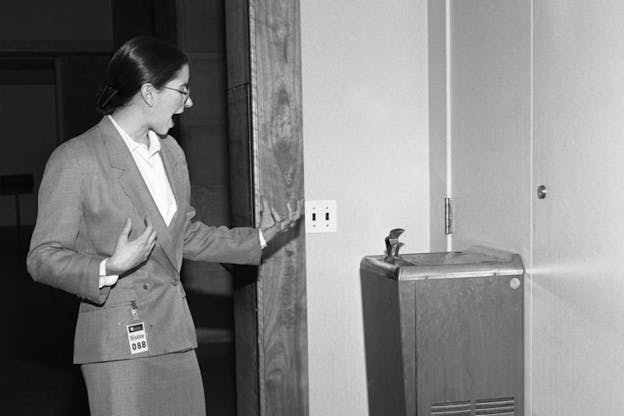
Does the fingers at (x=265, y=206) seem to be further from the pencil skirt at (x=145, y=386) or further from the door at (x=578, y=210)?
the door at (x=578, y=210)

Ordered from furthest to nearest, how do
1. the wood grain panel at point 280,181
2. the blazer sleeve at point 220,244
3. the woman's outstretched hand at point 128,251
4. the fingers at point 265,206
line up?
the wood grain panel at point 280,181
the fingers at point 265,206
the blazer sleeve at point 220,244
the woman's outstretched hand at point 128,251

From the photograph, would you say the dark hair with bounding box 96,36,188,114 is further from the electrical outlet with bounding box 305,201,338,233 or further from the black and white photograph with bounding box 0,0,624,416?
the electrical outlet with bounding box 305,201,338,233

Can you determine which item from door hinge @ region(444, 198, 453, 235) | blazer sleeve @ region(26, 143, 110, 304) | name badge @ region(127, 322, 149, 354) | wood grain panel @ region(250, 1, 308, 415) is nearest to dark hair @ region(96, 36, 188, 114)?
blazer sleeve @ region(26, 143, 110, 304)

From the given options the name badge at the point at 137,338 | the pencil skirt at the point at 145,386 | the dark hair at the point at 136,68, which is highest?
the dark hair at the point at 136,68

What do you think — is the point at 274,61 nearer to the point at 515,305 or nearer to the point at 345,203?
the point at 345,203

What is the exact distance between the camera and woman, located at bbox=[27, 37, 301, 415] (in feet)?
7.14

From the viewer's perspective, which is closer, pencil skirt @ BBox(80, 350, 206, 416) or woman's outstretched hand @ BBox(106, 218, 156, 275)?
woman's outstretched hand @ BBox(106, 218, 156, 275)

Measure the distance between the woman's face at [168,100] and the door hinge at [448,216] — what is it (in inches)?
44.9

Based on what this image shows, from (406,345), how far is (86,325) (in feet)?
3.22

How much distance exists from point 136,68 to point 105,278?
1.73 feet

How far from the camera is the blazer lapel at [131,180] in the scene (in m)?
2.31

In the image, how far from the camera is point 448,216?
3197 millimetres

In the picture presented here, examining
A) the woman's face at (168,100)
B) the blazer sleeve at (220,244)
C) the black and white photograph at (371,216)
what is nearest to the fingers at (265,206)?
the black and white photograph at (371,216)

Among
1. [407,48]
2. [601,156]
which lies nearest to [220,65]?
[407,48]
